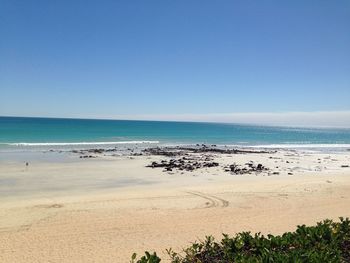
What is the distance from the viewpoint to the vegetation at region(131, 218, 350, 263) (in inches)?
242

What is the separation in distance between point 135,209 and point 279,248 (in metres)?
7.01

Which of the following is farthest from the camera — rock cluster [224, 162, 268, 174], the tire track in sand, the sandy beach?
rock cluster [224, 162, 268, 174]

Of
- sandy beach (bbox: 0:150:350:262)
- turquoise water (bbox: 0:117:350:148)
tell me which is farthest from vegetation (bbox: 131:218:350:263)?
turquoise water (bbox: 0:117:350:148)

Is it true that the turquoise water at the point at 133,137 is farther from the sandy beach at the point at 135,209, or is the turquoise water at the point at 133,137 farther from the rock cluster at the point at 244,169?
the sandy beach at the point at 135,209

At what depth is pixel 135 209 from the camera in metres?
13.2

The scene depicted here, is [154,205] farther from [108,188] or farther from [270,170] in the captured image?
[270,170]

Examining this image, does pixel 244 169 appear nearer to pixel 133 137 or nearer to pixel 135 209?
pixel 135 209

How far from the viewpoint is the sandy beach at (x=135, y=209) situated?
931 cm

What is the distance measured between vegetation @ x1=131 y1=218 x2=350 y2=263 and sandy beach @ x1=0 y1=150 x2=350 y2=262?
2314 millimetres

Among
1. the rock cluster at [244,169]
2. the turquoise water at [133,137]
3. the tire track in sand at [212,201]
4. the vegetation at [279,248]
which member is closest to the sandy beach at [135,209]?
the tire track in sand at [212,201]

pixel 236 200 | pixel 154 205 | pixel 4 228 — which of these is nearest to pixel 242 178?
pixel 236 200

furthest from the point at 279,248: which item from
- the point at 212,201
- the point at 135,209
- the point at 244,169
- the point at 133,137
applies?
the point at 133,137

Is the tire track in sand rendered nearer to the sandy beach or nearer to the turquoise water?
the sandy beach

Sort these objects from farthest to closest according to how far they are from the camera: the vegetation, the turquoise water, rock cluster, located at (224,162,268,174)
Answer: the turquoise water, rock cluster, located at (224,162,268,174), the vegetation
